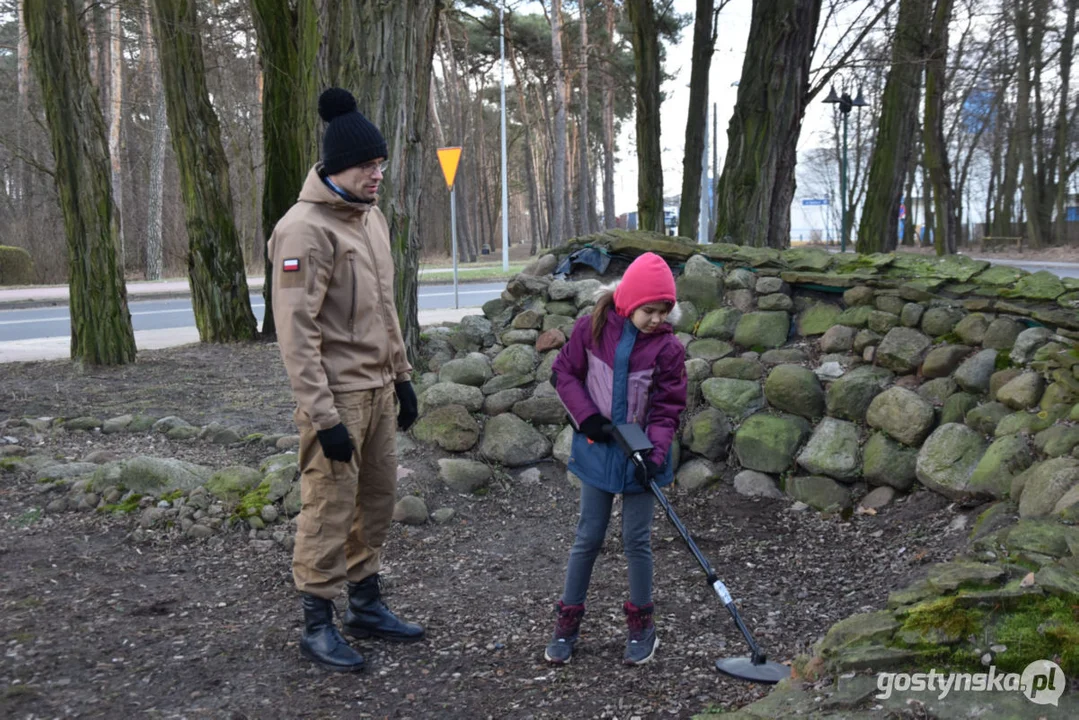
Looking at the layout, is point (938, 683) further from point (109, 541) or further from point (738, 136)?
point (738, 136)

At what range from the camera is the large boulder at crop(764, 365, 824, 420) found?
5520 mm

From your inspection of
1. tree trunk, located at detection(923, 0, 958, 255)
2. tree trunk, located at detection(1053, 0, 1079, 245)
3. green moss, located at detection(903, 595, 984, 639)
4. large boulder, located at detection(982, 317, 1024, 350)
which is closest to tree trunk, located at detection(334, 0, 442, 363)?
large boulder, located at detection(982, 317, 1024, 350)

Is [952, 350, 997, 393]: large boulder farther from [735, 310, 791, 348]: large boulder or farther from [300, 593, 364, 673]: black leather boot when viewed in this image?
[300, 593, 364, 673]: black leather boot

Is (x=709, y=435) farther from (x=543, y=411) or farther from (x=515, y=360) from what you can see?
(x=515, y=360)

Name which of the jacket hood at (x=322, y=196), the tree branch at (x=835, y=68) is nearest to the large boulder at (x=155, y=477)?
the jacket hood at (x=322, y=196)

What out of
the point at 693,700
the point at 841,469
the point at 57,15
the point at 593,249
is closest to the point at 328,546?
the point at 693,700

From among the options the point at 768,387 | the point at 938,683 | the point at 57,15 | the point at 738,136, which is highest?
the point at 57,15

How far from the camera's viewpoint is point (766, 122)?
9234 millimetres

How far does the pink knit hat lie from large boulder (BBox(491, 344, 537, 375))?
9.68 ft

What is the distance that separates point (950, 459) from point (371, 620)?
2855mm

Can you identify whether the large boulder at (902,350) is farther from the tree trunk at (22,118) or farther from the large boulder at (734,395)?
Result: the tree trunk at (22,118)

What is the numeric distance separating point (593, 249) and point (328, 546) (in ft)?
13.7

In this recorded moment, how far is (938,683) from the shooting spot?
2553 mm

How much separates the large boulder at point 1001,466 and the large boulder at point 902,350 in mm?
946
